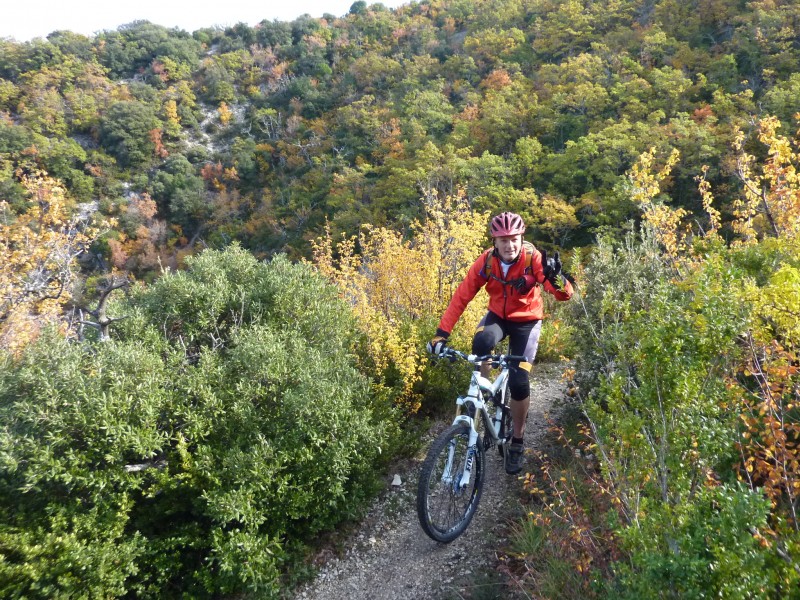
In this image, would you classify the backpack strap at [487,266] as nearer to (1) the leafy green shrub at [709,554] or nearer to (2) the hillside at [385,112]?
(1) the leafy green shrub at [709,554]

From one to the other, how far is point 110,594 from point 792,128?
23703mm

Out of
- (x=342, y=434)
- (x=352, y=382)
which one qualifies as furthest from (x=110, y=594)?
(x=352, y=382)

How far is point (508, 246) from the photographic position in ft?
10.6

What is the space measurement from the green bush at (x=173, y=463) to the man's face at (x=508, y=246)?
170cm

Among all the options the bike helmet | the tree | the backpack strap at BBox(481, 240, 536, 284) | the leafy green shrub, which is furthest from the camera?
the tree

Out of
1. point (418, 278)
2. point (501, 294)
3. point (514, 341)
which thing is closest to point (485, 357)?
point (514, 341)

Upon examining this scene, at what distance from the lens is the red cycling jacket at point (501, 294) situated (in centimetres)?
333

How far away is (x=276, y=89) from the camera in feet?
173

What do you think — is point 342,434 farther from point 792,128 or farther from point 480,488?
point 792,128

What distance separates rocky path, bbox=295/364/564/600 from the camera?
2.97 meters

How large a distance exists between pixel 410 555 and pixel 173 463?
1850mm

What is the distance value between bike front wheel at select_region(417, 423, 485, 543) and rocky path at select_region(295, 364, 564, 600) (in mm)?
170

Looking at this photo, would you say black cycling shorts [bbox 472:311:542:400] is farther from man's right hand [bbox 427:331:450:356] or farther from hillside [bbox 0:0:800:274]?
hillside [bbox 0:0:800:274]

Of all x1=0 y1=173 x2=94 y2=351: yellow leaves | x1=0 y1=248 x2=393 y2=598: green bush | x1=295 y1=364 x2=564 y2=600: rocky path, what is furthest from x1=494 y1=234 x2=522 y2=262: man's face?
x1=0 y1=173 x2=94 y2=351: yellow leaves
